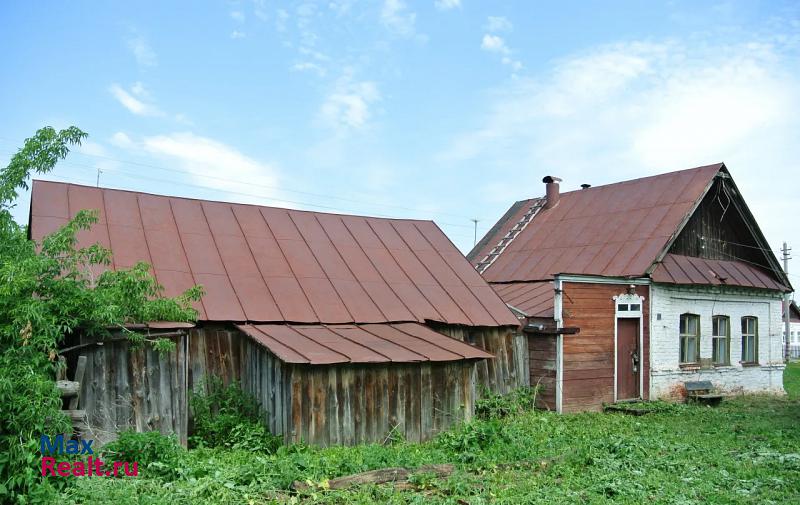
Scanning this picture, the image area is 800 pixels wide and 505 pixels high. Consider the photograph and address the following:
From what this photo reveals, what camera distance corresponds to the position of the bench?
703 inches

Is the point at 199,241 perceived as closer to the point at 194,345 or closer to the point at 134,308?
the point at 194,345

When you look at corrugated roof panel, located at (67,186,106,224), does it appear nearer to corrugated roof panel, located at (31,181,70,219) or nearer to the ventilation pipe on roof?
corrugated roof panel, located at (31,181,70,219)

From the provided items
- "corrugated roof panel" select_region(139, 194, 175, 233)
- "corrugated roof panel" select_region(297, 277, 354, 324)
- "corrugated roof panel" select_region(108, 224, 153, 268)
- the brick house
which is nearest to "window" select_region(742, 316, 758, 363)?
the brick house

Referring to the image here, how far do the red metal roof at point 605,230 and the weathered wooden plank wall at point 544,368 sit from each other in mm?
3162

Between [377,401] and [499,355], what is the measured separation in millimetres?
4746

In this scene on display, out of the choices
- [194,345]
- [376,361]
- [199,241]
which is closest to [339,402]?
[376,361]

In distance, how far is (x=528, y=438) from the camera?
11.5m

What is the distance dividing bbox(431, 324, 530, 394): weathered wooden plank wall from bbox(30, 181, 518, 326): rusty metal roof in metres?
0.29

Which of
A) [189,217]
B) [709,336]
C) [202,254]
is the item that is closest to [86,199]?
[189,217]

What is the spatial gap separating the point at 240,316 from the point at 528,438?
542 centimetres

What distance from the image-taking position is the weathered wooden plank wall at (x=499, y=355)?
49.3 ft

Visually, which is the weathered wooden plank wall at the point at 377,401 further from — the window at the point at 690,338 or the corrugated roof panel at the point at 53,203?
the window at the point at 690,338

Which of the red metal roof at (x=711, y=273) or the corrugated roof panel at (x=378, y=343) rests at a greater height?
the red metal roof at (x=711, y=273)

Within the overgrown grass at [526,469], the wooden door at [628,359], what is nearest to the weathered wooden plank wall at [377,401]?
the overgrown grass at [526,469]
